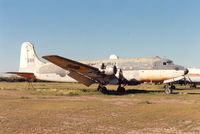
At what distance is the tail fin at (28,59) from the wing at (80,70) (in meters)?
8.85

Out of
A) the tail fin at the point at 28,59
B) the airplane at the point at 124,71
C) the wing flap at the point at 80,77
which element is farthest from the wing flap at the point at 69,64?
the tail fin at the point at 28,59

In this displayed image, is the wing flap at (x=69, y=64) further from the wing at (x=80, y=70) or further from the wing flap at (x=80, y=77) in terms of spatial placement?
the wing flap at (x=80, y=77)

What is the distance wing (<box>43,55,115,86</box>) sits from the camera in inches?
724

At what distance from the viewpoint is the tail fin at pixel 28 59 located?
28047mm

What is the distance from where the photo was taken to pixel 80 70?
2006 cm

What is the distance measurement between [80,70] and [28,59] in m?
11.5

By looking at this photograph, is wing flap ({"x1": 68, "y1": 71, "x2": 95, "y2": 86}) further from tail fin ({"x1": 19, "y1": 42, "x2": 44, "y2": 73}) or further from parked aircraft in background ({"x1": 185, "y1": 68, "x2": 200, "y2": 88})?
parked aircraft in background ({"x1": 185, "y1": 68, "x2": 200, "y2": 88})

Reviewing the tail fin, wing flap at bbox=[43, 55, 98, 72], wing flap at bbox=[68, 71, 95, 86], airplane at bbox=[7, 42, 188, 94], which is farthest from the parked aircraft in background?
the tail fin

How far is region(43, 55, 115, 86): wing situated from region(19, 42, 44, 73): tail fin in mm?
8850

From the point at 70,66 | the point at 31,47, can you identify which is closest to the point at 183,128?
→ the point at 70,66

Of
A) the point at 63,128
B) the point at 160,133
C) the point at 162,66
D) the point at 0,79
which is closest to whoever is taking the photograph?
the point at 160,133

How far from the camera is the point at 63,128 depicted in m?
6.81

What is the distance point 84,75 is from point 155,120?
13.7 metres

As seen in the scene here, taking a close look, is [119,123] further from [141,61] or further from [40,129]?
[141,61]
